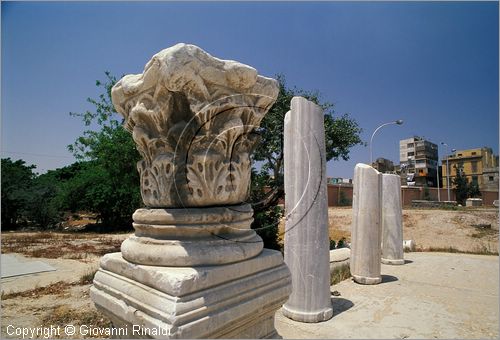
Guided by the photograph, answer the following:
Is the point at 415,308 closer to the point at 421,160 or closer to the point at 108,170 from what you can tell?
the point at 108,170

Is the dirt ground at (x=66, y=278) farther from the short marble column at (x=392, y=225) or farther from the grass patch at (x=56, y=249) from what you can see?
the short marble column at (x=392, y=225)

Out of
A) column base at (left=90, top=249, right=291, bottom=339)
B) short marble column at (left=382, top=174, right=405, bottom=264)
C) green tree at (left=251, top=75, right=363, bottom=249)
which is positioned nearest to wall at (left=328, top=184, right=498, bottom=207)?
green tree at (left=251, top=75, right=363, bottom=249)

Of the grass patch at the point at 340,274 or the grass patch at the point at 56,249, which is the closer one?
the grass patch at the point at 340,274

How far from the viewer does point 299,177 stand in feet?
13.7

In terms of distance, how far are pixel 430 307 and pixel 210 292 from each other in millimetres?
4967

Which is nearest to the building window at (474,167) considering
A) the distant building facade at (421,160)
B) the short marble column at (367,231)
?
the distant building facade at (421,160)

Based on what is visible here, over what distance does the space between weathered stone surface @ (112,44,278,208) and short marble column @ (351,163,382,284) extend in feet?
16.1

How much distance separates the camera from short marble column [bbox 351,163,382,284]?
19.6 ft

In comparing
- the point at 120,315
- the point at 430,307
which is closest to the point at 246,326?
the point at 120,315

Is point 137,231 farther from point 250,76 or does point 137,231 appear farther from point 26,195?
point 26,195

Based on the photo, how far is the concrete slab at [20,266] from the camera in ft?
24.0

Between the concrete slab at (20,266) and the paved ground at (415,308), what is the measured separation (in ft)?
22.6

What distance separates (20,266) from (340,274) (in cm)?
869

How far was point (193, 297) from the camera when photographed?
4.71ft
